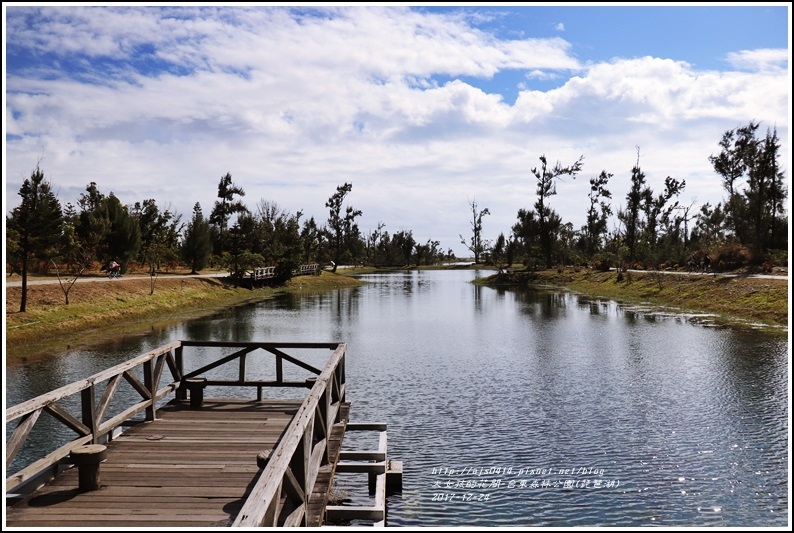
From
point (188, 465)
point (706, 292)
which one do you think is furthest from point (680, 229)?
point (188, 465)

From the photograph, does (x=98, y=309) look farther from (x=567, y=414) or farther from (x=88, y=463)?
(x=88, y=463)

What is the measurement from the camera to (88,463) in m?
8.47

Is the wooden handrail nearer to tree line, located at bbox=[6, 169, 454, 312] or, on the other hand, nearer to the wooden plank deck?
the wooden plank deck

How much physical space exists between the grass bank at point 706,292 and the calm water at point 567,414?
4.19m

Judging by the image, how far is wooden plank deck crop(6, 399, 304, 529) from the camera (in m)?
7.71

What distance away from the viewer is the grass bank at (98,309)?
101ft

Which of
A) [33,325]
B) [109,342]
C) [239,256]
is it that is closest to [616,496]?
[109,342]

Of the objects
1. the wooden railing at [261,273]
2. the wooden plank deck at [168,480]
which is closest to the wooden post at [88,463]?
the wooden plank deck at [168,480]

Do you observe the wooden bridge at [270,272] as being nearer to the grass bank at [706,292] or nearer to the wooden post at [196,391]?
the grass bank at [706,292]

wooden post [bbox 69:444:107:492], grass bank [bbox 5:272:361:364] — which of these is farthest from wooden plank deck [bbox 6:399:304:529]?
grass bank [bbox 5:272:361:364]

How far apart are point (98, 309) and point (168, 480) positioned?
34.3 m

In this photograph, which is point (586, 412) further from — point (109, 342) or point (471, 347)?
point (109, 342)

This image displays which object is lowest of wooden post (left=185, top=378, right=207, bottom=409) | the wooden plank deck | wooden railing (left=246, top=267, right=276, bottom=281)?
the wooden plank deck

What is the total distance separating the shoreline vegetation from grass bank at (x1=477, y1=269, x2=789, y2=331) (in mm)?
47
